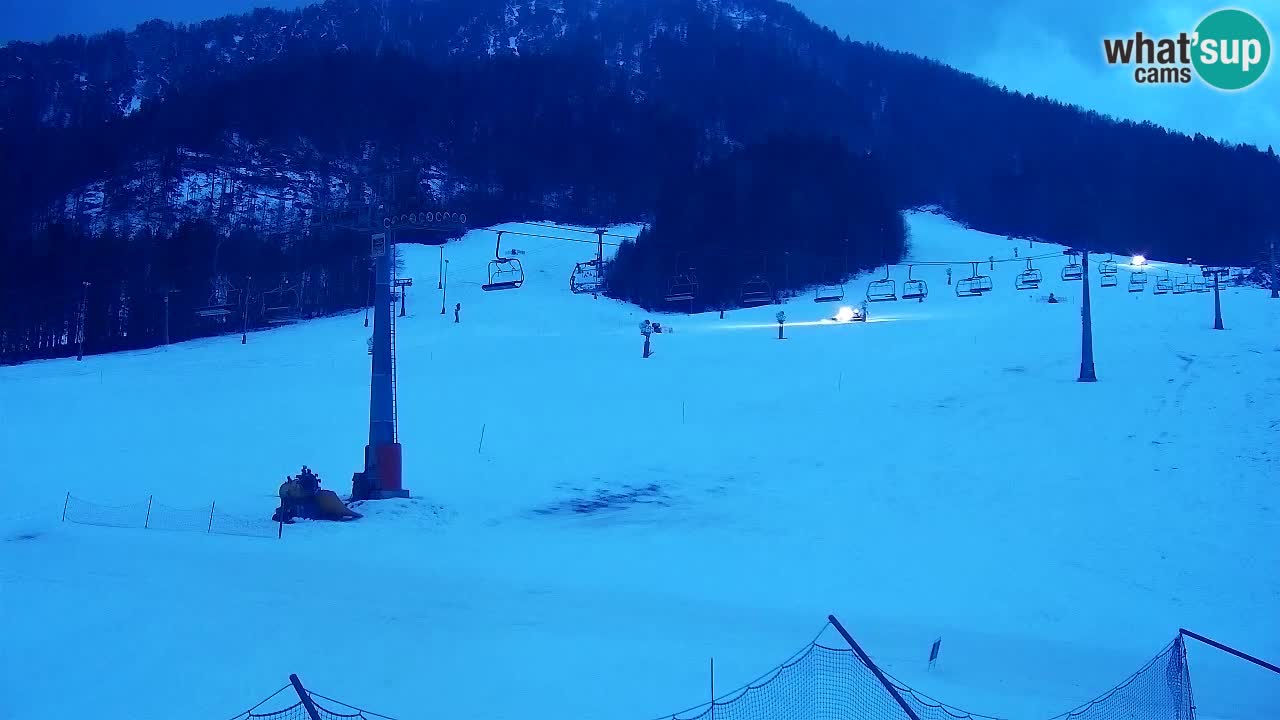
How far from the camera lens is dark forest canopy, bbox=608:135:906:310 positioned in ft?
231

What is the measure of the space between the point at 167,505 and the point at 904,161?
420 feet

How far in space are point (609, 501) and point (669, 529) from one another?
108 inches

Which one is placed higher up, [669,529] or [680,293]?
[680,293]

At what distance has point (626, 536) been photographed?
18.0m

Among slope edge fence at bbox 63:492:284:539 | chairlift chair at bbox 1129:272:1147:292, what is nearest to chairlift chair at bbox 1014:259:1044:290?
chairlift chair at bbox 1129:272:1147:292

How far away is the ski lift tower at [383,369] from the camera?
64.3 ft

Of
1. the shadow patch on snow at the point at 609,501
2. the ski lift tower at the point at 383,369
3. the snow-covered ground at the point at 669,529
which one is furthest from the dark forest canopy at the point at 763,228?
the ski lift tower at the point at 383,369

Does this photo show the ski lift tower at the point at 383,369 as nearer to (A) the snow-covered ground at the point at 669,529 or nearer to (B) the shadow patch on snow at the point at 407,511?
(B) the shadow patch on snow at the point at 407,511

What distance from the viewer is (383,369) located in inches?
803

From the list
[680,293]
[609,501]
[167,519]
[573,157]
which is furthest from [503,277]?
[167,519]

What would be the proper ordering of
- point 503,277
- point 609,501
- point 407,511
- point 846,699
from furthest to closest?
point 503,277 → point 609,501 → point 407,511 → point 846,699

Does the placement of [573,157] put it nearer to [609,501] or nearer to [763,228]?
[763,228]

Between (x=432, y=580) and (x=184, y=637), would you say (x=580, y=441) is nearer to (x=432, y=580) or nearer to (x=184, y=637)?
(x=432, y=580)

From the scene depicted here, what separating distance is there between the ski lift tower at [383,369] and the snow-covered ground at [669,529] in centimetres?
70
